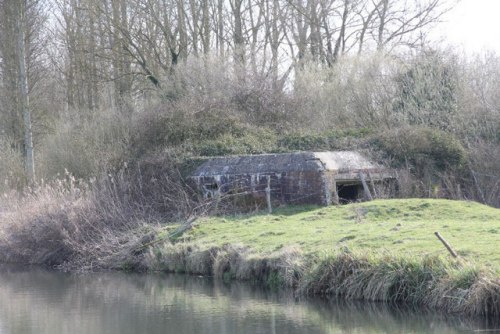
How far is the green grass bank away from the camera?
46.1 feet

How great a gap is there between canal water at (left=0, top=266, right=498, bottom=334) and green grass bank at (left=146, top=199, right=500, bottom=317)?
1.13ft

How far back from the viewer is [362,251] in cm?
1584

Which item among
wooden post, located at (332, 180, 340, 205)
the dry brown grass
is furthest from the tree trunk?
wooden post, located at (332, 180, 340, 205)

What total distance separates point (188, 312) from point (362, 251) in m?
3.67

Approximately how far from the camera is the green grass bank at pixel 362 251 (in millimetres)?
14039

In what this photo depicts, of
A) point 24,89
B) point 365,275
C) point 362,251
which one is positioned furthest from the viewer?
point 24,89

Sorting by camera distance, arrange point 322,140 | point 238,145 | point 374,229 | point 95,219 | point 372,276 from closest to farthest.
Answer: point 372,276 < point 374,229 < point 95,219 < point 322,140 < point 238,145

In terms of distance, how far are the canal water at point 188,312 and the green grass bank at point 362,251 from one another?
34 cm

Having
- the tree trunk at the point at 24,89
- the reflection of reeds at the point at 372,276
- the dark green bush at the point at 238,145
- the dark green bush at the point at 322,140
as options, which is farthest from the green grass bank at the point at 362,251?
the tree trunk at the point at 24,89

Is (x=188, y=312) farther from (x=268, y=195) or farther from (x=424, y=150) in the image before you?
(x=424, y=150)

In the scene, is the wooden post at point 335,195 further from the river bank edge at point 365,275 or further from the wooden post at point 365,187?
the river bank edge at point 365,275

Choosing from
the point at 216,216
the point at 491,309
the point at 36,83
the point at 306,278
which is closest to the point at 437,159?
the point at 216,216

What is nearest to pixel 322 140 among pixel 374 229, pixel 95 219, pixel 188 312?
pixel 95 219

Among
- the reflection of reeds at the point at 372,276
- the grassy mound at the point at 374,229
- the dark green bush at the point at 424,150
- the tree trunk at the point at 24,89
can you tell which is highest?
the tree trunk at the point at 24,89
